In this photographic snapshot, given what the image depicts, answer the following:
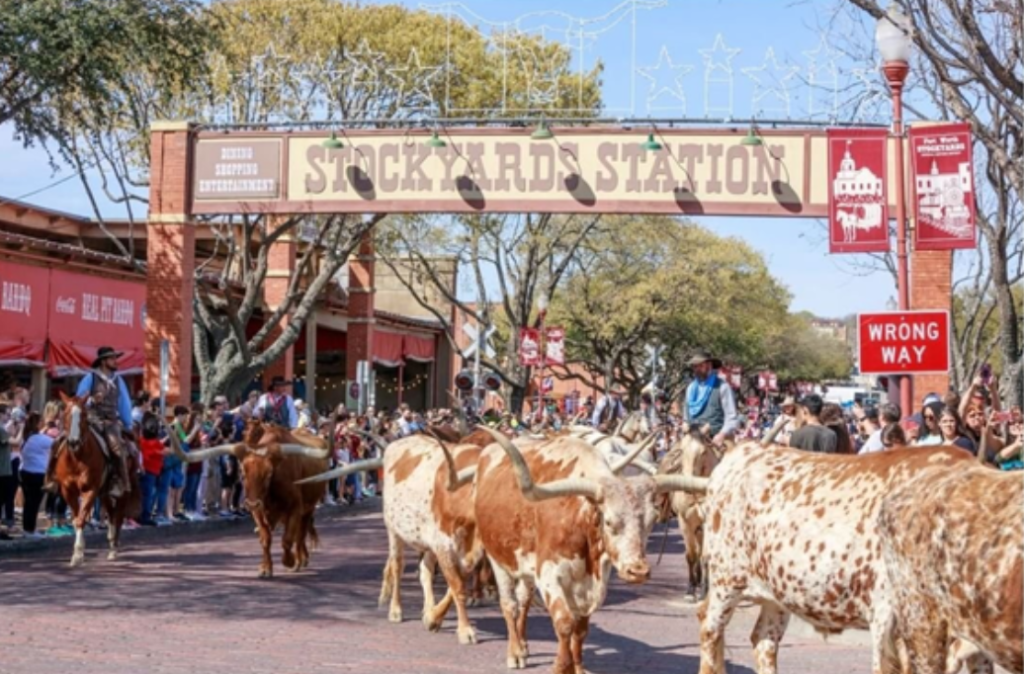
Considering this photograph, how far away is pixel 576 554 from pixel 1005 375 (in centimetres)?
1664

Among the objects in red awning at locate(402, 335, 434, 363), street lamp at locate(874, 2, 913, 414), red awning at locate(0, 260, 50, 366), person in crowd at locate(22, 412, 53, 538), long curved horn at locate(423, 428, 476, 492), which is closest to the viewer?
long curved horn at locate(423, 428, 476, 492)

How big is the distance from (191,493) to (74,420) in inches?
273

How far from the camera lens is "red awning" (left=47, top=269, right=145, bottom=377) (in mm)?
32094

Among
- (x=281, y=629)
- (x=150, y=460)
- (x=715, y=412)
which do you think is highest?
(x=715, y=412)

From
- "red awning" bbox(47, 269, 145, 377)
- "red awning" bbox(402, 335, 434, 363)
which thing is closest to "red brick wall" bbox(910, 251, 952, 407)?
"red awning" bbox(47, 269, 145, 377)

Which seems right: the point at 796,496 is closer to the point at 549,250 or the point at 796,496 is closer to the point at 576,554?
the point at 576,554

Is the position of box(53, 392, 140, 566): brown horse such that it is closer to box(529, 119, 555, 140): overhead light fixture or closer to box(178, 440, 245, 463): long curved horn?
box(178, 440, 245, 463): long curved horn

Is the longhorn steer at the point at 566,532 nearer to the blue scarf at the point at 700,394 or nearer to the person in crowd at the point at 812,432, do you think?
the person in crowd at the point at 812,432

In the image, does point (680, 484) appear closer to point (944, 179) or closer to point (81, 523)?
point (944, 179)

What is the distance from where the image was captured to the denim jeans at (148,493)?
73.1 feet

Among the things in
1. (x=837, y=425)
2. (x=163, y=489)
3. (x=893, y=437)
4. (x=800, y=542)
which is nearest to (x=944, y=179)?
(x=837, y=425)

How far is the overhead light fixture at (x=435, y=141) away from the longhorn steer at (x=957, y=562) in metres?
20.3

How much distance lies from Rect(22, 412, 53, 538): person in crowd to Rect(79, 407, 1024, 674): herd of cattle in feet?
23.8

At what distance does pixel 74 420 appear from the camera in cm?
1744
